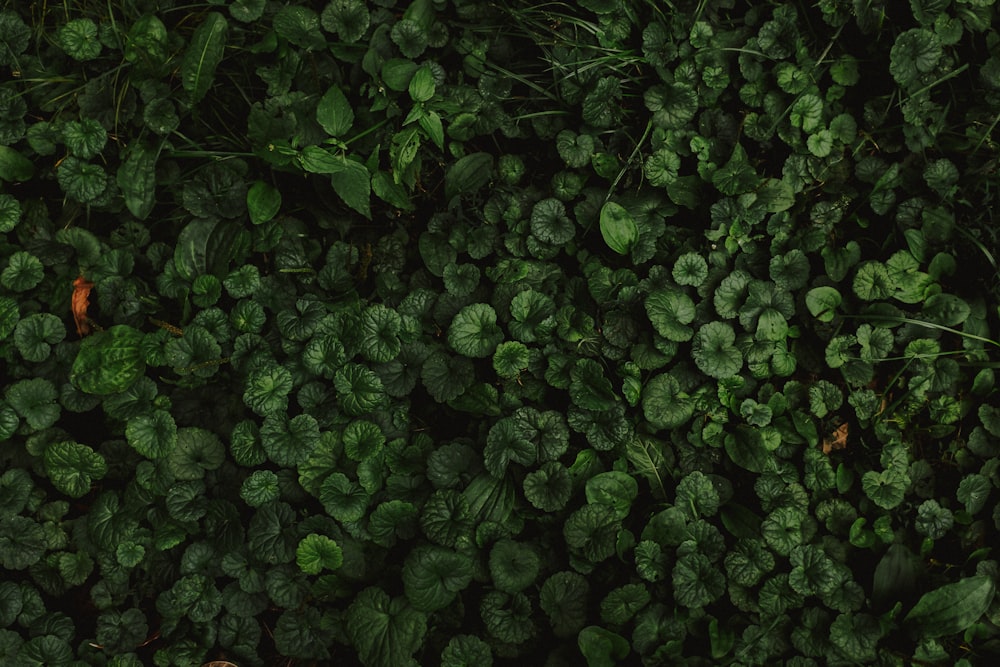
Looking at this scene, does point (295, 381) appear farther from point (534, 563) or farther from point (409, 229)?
point (534, 563)

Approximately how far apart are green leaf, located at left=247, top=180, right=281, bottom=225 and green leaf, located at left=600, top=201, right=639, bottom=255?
132 cm

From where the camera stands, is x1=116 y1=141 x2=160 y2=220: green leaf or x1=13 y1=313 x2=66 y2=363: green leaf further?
x1=116 y1=141 x2=160 y2=220: green leaf

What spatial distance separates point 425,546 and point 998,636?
2124 millimetres

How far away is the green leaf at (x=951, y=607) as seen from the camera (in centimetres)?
248

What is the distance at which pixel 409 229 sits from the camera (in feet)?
9.71

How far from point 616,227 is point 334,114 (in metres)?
1.21

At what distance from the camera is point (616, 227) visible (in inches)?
110

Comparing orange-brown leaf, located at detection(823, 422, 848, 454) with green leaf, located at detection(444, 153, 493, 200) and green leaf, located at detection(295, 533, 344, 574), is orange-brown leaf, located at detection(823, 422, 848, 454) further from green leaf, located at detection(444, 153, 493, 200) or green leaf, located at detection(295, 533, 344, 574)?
green leaf, located at detection(295, 533, 344, 574)

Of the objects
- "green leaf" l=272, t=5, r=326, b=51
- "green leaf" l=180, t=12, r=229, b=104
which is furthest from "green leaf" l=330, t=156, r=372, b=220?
"green leaf" l=180, t=12, r=229, b=104

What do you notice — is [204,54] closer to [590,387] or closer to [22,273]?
[22,273]

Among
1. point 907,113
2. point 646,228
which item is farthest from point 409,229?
point 907,113

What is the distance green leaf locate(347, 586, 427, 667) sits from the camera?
239 centimetres

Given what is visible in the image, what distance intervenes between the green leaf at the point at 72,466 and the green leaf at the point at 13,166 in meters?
1.16

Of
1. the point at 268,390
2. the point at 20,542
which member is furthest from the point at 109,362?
the point at 20,542
